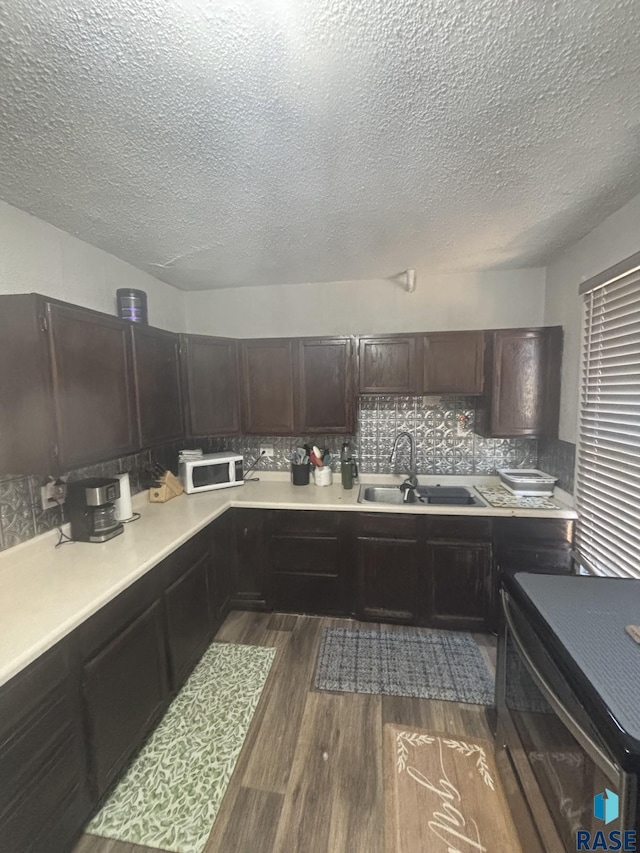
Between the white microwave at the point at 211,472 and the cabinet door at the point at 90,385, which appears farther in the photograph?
the white microwave at the point at 211,472

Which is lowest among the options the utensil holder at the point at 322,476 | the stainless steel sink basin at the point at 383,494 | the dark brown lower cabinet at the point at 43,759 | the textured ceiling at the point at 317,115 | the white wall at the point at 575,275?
the dark brown lower cabinet at the point at 43,759

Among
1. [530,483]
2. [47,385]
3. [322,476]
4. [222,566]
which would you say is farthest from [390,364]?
[47,385]

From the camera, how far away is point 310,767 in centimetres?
148

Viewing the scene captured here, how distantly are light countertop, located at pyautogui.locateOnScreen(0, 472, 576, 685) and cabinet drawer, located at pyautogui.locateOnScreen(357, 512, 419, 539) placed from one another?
52mm

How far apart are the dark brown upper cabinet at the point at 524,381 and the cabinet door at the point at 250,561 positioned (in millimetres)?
1773

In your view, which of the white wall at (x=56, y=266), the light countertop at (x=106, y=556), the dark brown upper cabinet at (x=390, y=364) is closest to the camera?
the light countertop at (x=106, y=556)

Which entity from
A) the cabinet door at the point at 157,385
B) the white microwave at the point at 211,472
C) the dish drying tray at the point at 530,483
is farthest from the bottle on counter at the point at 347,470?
the cabinet door at the point at 157,385

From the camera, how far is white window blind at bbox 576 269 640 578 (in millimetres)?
1618

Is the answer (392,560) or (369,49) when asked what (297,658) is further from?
(369,49)

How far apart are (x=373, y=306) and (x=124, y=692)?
2723 millimetres

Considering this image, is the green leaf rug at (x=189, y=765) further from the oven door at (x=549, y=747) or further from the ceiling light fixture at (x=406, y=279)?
the ceiling light fixture at (x=406, y=279)

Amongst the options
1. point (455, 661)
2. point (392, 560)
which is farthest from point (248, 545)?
point (455, 661)

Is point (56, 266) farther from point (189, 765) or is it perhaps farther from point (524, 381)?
point (524, 381)

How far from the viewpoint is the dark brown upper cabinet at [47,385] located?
4.58 feet
